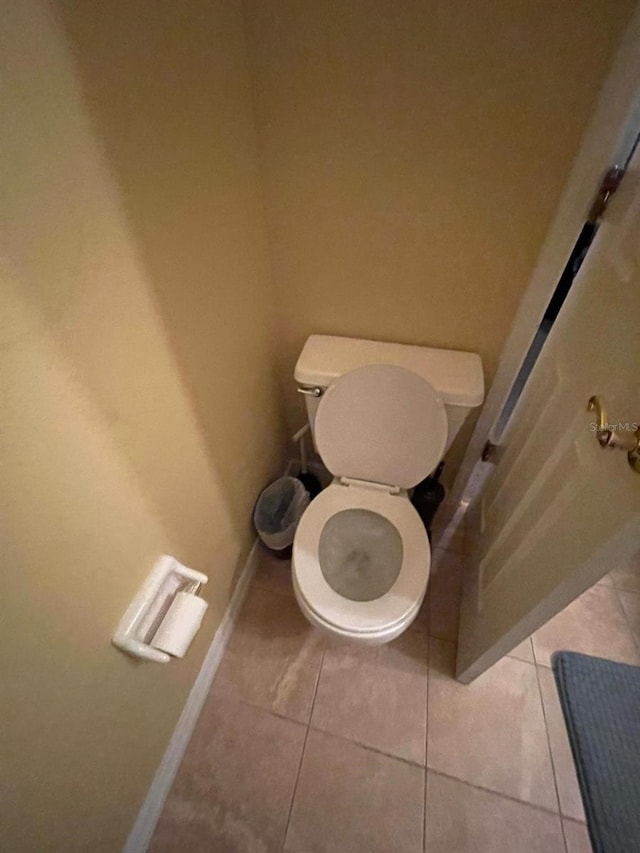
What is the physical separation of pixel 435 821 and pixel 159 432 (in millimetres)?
1171

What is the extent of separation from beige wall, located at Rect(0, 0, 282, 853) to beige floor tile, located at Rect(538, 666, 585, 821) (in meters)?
1.06

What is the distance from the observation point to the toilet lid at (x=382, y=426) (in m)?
0.97

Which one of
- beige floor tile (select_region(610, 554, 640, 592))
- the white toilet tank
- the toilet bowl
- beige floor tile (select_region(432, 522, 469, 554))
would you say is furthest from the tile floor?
the white toilet tank

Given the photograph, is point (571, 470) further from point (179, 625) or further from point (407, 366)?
point (179, 625)

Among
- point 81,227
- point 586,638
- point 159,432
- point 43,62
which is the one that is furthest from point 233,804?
point 43,62

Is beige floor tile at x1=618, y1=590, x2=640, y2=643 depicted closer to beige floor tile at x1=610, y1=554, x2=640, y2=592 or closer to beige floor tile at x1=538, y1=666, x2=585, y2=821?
beige floor tile at x1=610, y1=554, x2=640, y2=592

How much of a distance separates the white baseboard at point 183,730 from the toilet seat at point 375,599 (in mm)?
389

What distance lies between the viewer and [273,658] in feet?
3.81

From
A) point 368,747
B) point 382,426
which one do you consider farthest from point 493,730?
point 382,426

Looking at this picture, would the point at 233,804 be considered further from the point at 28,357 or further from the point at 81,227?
the point at 81,227

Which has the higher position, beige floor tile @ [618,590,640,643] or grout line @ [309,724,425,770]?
beige floor tile @ [618,590,640,643]

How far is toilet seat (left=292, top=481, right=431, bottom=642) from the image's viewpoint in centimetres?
86

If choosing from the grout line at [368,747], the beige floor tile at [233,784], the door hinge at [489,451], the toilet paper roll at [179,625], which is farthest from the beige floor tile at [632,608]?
the toilet paper roll at [179,625]

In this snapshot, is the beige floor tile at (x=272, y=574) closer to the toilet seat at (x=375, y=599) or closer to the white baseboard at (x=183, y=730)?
the white baseboard at (x=183, y=730)
